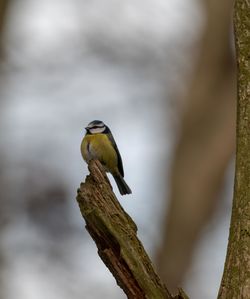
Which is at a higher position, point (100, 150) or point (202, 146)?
point (100, 150)

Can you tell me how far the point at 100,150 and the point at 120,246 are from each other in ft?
7.87

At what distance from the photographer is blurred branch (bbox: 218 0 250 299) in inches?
99.5

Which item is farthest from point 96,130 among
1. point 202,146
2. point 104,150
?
point 202,146

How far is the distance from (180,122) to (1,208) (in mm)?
1737

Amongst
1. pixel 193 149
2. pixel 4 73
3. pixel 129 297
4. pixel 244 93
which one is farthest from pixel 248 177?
pixel 4 73

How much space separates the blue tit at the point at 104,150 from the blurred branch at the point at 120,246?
2.16m

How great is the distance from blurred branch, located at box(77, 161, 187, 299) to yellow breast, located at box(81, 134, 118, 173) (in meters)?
2.18

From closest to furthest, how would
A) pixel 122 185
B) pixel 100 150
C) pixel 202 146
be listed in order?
pixel 100 150, pixel 122 185, pixel 202 146

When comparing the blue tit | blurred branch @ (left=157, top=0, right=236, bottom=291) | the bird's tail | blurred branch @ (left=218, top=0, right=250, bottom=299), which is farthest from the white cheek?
blurred branch @ (left=218, top=0, right=250, bottom=299)

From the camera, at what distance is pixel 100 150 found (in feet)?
16.4

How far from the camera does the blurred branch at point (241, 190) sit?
8.29ft

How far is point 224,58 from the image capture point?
21.3 feet

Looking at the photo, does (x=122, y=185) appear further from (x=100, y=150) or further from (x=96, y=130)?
(x=96, y=130)

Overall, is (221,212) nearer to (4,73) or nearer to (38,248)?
(38,248)
